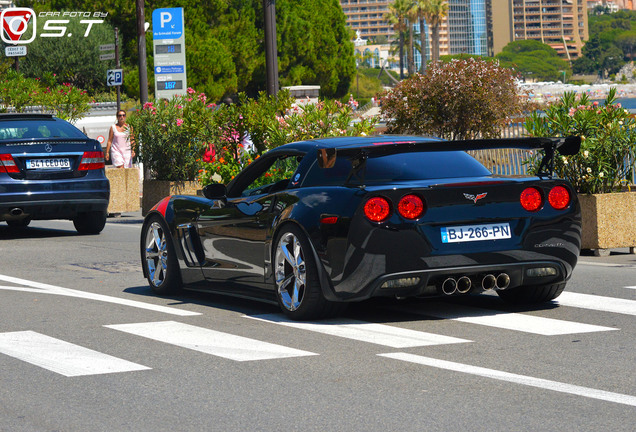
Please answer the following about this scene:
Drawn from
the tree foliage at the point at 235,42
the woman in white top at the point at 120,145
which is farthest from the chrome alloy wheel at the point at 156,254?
the tree foliage at the point at 235,42

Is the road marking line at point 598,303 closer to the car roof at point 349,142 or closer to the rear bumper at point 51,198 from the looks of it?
the car roof at point 349,142

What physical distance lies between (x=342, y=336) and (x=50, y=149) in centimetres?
914

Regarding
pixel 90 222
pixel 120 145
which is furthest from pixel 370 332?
pixel 120 145

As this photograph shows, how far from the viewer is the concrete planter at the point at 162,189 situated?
20.1 m

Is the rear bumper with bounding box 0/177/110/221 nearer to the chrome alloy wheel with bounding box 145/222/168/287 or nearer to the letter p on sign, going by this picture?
the chrome alloy wheel with bounding box 145/222/168/287

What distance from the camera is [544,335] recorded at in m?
7.35

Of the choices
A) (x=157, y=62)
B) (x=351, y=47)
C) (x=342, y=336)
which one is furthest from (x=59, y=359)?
(x=351, y=47)

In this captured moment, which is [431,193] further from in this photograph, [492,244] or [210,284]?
[210,284]

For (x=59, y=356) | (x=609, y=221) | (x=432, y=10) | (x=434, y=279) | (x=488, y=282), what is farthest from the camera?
(x=432, y=10)

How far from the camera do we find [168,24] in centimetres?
2945

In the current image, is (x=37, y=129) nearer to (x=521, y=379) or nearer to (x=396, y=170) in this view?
(x=396, y=170)

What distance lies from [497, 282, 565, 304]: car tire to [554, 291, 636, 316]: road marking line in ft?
0.55

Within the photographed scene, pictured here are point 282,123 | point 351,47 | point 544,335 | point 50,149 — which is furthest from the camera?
point 351,47

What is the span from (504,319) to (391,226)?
3.70 ft
